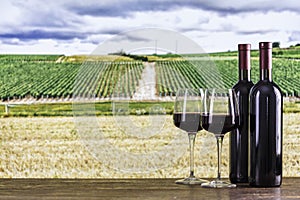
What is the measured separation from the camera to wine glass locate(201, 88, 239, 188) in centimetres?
162

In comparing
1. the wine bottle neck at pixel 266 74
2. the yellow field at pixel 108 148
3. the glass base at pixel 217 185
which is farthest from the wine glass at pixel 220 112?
the yellow field at pixel 108 148

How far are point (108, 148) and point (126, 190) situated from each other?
913 millimetres

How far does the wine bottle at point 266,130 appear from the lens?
1649mm

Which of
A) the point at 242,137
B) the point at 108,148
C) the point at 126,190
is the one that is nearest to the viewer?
the point at 126,190

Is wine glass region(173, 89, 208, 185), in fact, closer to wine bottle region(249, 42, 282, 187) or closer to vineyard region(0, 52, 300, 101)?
wine bottle region(249, 42, 282, 187)

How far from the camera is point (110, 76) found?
8.27 ft

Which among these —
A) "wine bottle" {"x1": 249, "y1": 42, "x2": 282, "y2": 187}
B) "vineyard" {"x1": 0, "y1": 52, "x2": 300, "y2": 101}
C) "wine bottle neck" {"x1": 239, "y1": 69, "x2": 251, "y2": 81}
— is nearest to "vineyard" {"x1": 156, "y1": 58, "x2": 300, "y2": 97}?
"vineyard" {"x1": 0, "y1": 52, "x2": 300, "y2": 101}

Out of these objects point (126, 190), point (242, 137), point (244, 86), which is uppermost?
point (244, 86)

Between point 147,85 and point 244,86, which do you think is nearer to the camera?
point 244,86

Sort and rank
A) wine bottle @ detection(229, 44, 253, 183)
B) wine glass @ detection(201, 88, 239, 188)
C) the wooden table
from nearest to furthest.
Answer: the wooden table, wine glass @ detection(201, 88, 239, 188), wine bottle @ detection(229, 44, 253, 183)

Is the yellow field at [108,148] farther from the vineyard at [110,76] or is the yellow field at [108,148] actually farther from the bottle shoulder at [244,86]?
the bottle shoulder at [244,86]

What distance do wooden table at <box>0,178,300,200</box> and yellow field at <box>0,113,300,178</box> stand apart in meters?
0.72

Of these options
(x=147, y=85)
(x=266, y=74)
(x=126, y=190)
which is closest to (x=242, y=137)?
(x=266, y=74)

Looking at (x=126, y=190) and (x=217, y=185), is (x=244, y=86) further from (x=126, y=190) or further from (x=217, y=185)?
(x=126, y=190)
